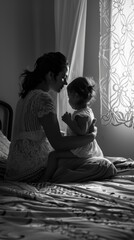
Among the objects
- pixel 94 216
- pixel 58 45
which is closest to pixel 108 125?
pixel 58 45

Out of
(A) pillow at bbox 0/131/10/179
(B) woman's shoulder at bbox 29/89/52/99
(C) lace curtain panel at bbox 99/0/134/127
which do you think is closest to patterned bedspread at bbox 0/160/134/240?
(A) pillow at bbox 0/131/10/179

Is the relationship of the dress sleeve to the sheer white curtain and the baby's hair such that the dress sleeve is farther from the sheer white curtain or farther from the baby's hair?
the sheer white curtain

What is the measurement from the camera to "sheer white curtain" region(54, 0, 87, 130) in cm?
332

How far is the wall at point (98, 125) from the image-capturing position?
3.40 m

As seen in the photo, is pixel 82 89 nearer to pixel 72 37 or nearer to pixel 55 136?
pixel 55 136

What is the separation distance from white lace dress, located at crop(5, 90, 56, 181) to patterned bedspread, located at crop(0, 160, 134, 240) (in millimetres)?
154

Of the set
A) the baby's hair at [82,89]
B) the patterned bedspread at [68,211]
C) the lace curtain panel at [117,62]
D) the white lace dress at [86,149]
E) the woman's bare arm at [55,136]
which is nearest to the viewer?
the patterned bedspread at [68,211]

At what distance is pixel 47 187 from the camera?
1.78 metres

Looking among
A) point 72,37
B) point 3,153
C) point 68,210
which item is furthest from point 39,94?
point 72,37

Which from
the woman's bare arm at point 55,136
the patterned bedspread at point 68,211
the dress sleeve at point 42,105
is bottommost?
the patterned bedspread at point 68,211

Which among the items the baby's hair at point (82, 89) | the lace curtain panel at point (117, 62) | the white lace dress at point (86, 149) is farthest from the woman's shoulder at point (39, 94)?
the lace curtain panel at point (117, 62)

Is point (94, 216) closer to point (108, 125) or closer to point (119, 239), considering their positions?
point (119, 239)

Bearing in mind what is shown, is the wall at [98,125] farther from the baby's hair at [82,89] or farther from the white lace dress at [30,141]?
the white lace dress at [30,141]

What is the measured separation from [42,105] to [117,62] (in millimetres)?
1340
